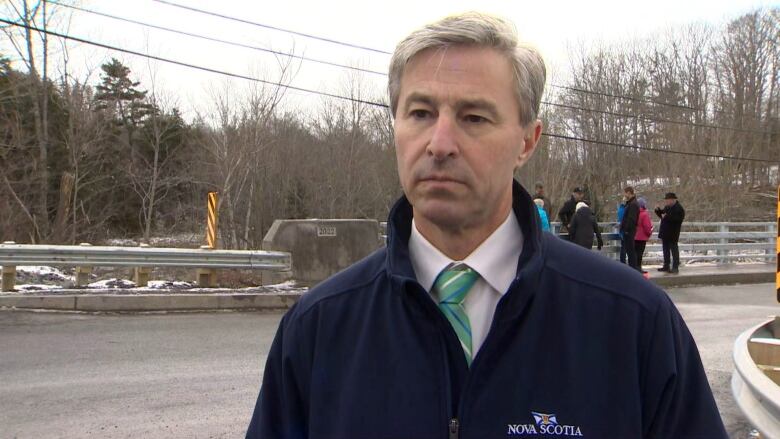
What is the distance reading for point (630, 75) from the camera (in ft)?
116

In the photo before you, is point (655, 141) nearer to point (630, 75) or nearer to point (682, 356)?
Result: point (630, 75)

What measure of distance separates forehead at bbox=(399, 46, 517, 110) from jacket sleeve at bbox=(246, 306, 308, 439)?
71cm

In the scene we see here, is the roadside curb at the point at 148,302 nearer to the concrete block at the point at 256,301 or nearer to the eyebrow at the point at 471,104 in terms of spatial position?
the concrete block at the point at 256,301

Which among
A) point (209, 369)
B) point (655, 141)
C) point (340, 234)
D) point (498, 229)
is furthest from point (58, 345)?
point (655, 141)

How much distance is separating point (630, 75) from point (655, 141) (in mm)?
4173

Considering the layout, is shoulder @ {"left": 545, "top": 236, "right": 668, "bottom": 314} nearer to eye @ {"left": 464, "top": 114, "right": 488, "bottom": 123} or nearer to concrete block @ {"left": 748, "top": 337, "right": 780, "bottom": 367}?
eye @ {"left": 464, "top": 114, "right": 488, "bottom": 123}

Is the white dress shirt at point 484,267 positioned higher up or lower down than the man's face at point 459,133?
lower down

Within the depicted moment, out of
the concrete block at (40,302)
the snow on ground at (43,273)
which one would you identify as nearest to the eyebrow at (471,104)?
the concrete block at (40,302)

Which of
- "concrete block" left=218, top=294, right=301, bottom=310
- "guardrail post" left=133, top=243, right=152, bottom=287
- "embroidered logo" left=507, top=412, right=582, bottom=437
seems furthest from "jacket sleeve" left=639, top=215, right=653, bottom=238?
"embroidered logo" left=507, top=412, right=582, bottom=437

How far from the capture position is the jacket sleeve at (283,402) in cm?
150

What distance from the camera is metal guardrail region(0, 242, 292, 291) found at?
948cm

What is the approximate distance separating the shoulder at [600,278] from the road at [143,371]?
370 cm

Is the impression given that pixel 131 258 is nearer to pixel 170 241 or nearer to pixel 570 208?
pixel 570 208

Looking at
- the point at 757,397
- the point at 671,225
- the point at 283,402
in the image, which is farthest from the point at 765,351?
the point at 671,225
